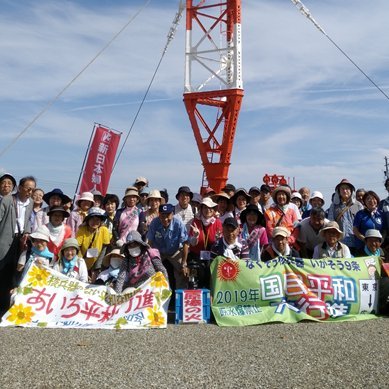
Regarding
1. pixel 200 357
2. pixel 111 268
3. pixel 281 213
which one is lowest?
pixel 200 357

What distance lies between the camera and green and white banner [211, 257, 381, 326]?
6.60m

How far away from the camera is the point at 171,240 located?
7203 millimetres

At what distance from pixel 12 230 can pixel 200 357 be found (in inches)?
149

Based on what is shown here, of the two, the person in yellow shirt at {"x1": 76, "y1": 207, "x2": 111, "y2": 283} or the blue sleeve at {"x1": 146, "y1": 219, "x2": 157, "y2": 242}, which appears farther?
the blue sleeve at {"x1": 146, "y1": 219, "x2": 157, "y2": 242}

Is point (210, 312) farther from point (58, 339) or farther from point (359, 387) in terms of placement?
point (359, 387)

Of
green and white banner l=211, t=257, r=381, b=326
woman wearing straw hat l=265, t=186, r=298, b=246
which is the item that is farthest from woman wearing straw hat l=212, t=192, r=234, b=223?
green and white banner l=211, t=257, r=381, b=326

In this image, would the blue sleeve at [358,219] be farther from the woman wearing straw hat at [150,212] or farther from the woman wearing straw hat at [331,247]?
the woman wearing straw hat at [150,212]

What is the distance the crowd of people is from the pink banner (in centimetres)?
243

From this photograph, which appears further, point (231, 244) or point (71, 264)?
point (231, 244)

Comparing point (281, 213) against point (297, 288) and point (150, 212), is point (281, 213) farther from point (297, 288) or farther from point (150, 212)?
point (150, 212)

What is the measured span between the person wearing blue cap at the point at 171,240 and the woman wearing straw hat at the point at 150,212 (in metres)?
0.38

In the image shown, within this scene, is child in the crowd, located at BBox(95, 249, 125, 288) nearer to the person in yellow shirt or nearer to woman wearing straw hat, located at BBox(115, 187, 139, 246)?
the person in yellow shirt

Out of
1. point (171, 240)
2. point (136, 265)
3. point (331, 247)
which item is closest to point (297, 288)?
point (331, 247)

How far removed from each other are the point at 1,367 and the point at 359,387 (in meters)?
3.16
